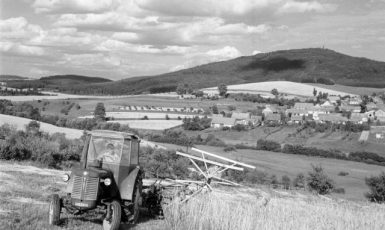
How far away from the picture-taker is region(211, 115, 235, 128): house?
332ft

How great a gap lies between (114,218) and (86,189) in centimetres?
98

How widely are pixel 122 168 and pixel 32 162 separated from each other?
13.8m

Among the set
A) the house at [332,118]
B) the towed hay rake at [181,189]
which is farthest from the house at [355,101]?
the towed hay rake at [181,189]

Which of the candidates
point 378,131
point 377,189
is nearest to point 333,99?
point 378,131

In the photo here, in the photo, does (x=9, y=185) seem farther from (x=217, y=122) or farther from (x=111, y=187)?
(x=217, y=122)

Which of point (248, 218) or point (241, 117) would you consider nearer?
point (248, 218)

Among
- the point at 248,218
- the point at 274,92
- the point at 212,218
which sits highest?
the point at 274,92

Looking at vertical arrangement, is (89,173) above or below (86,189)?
above

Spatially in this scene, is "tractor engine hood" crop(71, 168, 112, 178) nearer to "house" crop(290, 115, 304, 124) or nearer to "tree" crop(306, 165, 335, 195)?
"tree" crop(306, 165, 335, 195)

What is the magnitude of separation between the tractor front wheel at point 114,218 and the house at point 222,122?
89338mm

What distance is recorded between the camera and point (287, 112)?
409 ft

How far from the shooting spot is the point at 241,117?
361 feet

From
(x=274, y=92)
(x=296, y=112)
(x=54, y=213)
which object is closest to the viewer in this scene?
(x=54, y=213)

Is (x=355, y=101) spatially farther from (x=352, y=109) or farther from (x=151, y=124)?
(x=151, y=124)
